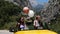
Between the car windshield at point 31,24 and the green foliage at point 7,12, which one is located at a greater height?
the green foliage at point 7,12

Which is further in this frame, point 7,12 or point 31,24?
point 7,12

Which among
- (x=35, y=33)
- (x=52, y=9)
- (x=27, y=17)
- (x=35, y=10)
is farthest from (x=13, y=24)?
(x=35, y=33)

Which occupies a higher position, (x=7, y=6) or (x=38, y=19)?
(x=7, y=6)

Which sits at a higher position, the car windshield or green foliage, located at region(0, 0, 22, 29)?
green foliage, located at region(0, 0, 22, 29)

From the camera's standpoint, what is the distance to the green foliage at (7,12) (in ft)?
17.0

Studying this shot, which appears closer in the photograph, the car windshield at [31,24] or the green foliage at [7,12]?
the car windshield at [31,24]

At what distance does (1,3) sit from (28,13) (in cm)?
115

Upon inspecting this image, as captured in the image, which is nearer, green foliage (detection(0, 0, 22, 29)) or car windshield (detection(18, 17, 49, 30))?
car windshield (detection(18, 17, 49, 30))

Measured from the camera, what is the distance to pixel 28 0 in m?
5.38

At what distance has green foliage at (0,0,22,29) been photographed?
518 cm

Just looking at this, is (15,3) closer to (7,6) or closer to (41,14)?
(7,6)

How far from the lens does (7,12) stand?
17.4ft

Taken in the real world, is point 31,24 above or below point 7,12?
below

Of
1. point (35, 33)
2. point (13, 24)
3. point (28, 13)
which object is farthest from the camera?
point (13, 24)
